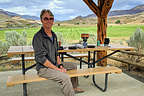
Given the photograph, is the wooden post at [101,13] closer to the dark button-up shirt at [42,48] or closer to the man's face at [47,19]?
the man's face at [47,19]

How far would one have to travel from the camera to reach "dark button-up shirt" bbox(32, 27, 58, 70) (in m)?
1.99

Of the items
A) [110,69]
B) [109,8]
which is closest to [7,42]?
[109,8]

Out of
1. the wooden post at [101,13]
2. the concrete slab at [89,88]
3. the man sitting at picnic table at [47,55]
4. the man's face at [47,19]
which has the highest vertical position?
the wooden post at [101,13]

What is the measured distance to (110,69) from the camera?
2.71 m

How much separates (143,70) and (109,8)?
6.89 feet

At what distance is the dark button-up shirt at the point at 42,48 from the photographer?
199 centimetres

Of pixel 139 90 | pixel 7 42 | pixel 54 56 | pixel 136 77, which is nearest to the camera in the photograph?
pixel 54 56

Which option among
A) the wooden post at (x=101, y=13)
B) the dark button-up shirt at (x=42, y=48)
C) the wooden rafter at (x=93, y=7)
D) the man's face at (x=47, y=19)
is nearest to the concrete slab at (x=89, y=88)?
the dark button-up shirt at (x=42, y=48)

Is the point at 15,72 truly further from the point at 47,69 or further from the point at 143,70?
the point at 143,70

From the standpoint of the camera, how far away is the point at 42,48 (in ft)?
6.52

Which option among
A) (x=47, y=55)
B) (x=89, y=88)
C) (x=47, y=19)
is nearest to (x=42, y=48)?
(x=47, y=55)

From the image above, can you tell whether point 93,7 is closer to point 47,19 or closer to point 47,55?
point 47,19

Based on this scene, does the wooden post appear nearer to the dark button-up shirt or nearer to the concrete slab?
the concrete slab

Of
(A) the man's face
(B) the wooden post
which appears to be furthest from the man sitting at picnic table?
(B) the wooden post
